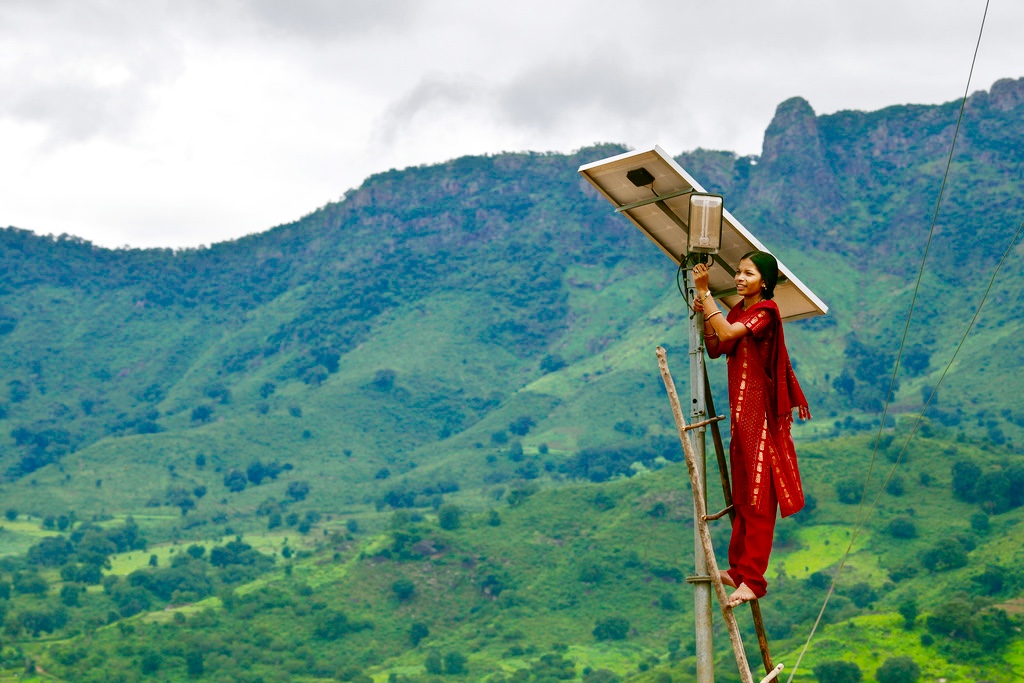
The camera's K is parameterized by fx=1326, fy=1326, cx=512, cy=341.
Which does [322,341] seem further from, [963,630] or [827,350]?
[963,630]

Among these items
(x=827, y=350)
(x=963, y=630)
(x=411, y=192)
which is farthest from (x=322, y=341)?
(x=963, y=630)

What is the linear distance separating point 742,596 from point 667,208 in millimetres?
1562

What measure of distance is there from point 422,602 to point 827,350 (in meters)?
54.7

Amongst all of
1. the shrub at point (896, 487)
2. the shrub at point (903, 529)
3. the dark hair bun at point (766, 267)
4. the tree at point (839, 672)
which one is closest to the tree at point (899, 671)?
the tree at point (839, 672)

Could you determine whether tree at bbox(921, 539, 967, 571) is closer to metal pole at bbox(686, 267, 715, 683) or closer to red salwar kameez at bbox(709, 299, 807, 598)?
red salwar kameez at bbox(709, 299, 807, 598)

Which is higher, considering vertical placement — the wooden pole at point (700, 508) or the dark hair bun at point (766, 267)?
the dark hair bun at point (766, 267)

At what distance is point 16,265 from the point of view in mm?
169375

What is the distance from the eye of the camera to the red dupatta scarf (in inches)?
206

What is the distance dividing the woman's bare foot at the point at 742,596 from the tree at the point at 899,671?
2045 inches

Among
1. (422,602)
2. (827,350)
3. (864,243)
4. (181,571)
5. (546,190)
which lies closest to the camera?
(422,602)

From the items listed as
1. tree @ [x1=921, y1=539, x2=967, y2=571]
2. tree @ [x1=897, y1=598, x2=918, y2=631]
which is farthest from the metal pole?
tree @ [x1=921, y1=539, x2=967, y2=571]

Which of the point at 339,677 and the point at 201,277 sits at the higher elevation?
the point at 201,277

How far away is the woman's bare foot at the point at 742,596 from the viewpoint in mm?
5051

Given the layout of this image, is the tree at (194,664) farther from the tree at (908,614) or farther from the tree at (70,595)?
the tree at (908,614)
